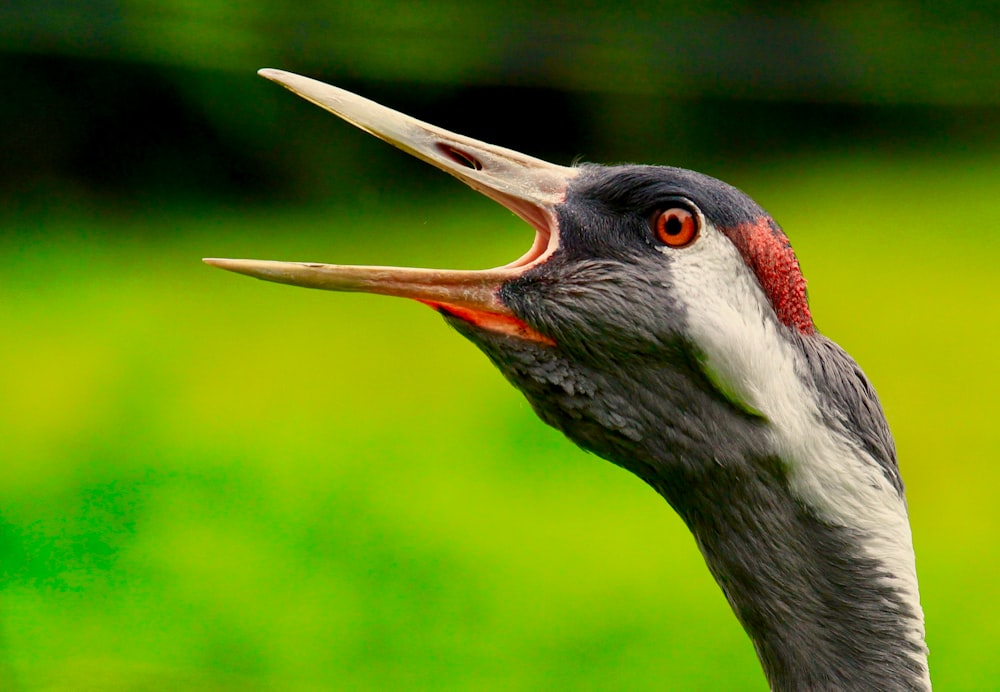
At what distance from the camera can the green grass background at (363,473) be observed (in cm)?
247

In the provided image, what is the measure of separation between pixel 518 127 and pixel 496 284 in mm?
2950

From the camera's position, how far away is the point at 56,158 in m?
4.06

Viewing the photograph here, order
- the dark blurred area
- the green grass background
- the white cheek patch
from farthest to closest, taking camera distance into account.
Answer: the dark blurred area → the green grass background → the white cheek patch

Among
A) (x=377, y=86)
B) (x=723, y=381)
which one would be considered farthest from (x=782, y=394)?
(x=377, y=86)

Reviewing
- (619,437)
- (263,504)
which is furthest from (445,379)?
(619,437)

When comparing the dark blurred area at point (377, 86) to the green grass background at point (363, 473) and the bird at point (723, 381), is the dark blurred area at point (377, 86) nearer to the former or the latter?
the green grass background at point (363, 473)

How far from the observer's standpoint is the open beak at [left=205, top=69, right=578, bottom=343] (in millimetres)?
1089

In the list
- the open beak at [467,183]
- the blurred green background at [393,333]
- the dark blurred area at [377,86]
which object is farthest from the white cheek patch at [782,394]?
the dark blurred area at [377,86]

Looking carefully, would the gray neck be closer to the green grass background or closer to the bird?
the bird

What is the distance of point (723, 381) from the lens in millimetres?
1073

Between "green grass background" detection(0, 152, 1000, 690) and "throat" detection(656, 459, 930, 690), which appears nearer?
"throat" detection(656, 459, 930, 690)

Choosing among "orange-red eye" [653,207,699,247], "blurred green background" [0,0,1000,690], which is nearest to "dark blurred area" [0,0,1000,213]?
"blurred green background" [0,0,1000,690]

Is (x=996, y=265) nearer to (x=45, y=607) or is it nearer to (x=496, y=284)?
(x=45, y=607)

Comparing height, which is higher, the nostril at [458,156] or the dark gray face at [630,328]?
the nostril at [458,156]
